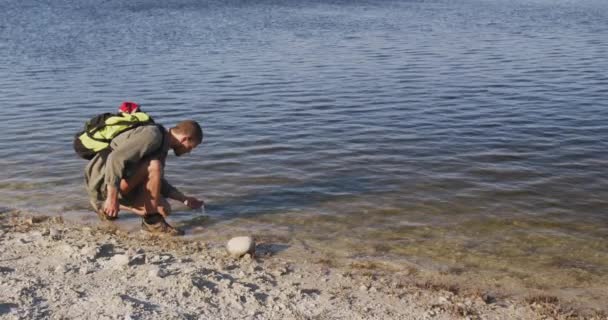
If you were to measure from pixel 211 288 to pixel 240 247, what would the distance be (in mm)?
1189

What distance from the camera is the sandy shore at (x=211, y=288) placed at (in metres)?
5.58

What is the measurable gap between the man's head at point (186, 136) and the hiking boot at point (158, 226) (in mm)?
1167

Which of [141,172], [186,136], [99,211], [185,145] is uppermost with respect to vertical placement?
[186,136]

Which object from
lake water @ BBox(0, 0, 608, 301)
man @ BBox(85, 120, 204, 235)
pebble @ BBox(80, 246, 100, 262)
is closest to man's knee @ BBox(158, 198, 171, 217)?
man @ BBox(85, 120, 204, 235)

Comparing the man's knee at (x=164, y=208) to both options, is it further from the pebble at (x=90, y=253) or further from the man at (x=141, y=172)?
the pebble at (x=90, y=253)

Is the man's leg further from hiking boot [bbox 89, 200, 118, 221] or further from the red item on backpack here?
the red item on backpack

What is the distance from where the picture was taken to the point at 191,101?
1727 centimetres

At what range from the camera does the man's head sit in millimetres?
7281

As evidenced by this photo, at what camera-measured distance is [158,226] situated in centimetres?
814

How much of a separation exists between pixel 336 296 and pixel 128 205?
3.24 m

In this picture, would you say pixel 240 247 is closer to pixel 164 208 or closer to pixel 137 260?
pixel 137 260

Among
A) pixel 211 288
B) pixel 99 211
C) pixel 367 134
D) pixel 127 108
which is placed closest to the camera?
pixel 211 288

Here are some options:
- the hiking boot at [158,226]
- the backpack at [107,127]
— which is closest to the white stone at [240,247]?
the hiking boot at [158,226]

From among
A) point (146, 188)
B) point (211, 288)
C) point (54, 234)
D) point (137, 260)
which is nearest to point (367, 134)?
point (146, 188)
